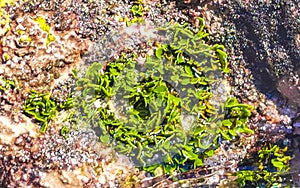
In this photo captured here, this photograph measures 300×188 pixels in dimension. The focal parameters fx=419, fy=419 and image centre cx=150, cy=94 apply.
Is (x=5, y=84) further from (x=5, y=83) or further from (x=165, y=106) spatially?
(x=165, y=106)

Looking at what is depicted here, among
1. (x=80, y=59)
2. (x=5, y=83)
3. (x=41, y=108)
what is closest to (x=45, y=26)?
(x=80, y=59)

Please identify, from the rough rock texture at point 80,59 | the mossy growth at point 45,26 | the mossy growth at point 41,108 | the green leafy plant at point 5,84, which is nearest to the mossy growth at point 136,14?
the rough rock texture at point 80,59

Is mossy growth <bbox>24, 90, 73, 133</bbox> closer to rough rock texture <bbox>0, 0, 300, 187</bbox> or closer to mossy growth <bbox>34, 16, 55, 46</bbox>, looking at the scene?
rough rock texture <bbox>0, 0, 300, 187</bbox>

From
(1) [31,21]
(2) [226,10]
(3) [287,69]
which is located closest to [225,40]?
(2) [226,10]

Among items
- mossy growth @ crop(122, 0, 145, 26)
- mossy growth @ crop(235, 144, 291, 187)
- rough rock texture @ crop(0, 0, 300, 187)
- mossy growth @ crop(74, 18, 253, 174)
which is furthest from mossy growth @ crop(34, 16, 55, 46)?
mossy growth @ crop(235, 144, 291, 187)

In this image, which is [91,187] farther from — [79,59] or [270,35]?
[270,35]

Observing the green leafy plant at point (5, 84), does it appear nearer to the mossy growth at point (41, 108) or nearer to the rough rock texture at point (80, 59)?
the rough rock texture at point (80, 59)
